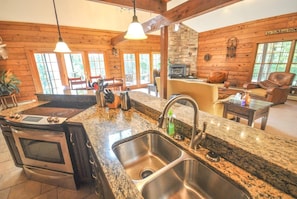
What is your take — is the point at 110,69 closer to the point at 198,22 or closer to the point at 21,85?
the point at 21,85

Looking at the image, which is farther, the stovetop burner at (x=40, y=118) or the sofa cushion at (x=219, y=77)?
the sofa cushion at (x=219, y=77)

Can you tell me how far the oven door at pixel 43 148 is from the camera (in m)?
1.38

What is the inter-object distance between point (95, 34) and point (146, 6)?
364 centimetres

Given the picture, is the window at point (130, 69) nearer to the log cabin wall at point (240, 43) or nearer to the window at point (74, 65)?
the window at point (74, 65)

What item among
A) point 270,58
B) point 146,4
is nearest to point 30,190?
point 146,4

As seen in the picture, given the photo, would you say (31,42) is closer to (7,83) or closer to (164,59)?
(7,83)

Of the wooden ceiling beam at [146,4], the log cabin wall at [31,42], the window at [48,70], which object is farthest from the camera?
the window at [48,70]

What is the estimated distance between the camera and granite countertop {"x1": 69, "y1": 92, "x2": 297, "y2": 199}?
60 cm

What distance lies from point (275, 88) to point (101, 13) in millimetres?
5942

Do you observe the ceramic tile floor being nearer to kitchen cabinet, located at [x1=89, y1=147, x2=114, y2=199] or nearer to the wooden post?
kitchen cabinet, located at [x1=89, y1=147, x2=114, y2=199]

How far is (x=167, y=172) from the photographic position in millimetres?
771

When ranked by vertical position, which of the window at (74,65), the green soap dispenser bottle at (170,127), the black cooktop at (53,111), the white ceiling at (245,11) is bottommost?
the black cooktop at (53,111)

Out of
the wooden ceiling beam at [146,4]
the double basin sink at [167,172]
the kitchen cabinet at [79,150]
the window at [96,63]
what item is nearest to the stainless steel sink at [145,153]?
the double basin sink at [167,172]

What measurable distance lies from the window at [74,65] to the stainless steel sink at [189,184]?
5675mm
